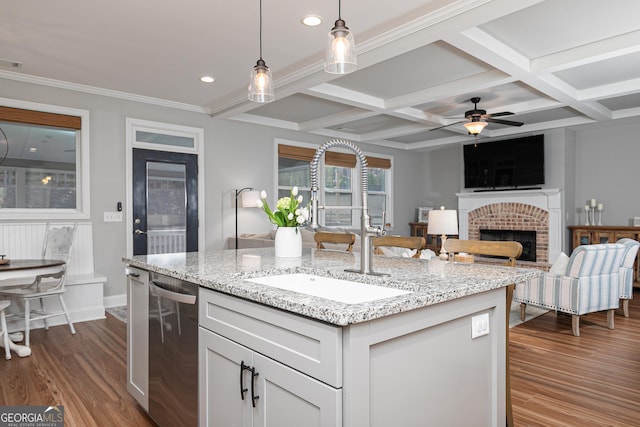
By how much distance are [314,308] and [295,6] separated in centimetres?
246

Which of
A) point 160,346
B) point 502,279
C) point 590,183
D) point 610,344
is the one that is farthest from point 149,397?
point 590,183

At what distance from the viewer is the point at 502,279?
154 centimetres

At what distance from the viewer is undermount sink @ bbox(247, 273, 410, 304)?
1.61 metres

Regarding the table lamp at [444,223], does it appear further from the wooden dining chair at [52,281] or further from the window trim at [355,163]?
the wooden dining chair at [52,281]

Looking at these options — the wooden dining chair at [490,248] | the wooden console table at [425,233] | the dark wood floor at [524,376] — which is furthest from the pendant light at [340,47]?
the wooden console table at [425,233]

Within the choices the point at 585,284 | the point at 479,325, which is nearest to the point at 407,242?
the point at 479,325

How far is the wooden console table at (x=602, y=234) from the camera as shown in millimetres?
5809

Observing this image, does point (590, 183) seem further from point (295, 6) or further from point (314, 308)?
point (314, 308)

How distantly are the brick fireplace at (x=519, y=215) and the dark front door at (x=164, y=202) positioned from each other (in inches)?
203

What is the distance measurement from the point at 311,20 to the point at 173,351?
2.46 m

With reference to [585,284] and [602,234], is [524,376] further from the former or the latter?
[602,234]

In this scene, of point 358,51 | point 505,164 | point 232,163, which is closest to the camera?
point 358,51

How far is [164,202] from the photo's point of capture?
5.21m

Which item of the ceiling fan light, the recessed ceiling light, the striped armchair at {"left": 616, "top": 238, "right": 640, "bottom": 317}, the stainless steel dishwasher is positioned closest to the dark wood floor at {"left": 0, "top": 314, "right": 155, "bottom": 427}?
the stainless steel dishwasher
